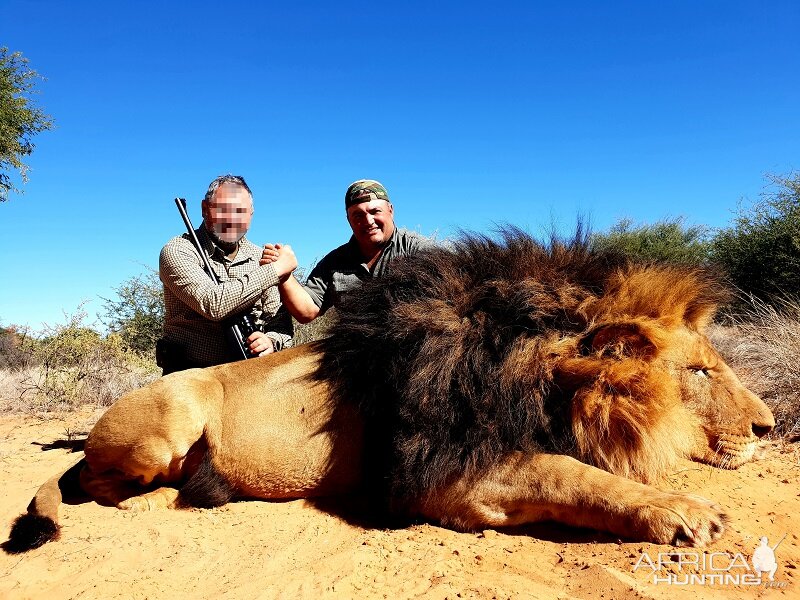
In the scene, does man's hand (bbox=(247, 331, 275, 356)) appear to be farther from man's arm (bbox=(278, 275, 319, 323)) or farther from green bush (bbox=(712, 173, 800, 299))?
green bush (bbox=(712, 173, 800, 299))

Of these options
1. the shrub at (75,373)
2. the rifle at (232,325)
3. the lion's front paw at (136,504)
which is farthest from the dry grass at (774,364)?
the shrub at (75,373)

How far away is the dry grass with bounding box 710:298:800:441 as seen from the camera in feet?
15.1

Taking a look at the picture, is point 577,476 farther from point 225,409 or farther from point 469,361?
point 225,409

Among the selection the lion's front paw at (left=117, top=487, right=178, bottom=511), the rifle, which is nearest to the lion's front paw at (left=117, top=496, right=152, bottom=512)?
the lion's front paw at (left=117, top=487, right=178, bottom=511)

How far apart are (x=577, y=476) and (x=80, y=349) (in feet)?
24.8

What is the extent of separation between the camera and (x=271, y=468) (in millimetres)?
3434

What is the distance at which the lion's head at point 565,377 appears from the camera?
277cm

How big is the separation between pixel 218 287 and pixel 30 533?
1.81 m

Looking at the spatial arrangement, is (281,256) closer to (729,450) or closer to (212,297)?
(212,297)

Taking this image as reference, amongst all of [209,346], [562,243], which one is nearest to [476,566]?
[562,243]

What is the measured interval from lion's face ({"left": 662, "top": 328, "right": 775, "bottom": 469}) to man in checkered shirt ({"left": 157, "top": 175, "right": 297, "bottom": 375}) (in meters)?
2.75

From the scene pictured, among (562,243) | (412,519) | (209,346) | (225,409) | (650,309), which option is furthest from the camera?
(209,346)

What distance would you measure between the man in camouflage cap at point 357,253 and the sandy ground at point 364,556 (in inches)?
71.3

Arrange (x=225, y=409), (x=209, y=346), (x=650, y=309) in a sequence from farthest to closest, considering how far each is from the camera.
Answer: (x=209, y=346) < (x=225, y=409) < (x=650, y=309)
